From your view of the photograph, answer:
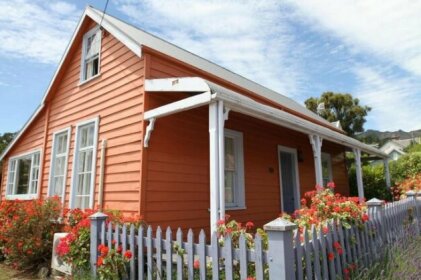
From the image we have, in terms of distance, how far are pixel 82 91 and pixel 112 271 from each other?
5646 mm

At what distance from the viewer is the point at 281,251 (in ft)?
8.64

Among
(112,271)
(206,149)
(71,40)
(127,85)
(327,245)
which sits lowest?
(112,271)

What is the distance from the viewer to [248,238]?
140 inches

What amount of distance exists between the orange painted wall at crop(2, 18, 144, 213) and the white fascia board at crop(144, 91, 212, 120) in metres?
0.46

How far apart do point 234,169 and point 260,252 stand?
5180 mm

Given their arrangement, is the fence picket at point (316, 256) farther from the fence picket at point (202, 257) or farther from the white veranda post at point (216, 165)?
the white veranda post at point (216, 165)

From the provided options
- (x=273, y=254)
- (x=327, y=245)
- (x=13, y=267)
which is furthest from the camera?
(x=13, y=267)

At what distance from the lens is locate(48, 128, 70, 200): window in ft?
28.2

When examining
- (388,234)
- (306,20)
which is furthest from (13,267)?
(306,20)

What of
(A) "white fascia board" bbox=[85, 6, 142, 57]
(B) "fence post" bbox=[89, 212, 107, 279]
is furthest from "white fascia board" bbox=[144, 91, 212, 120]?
(B) "fence post" bbox=[89, 212, 107, 279]

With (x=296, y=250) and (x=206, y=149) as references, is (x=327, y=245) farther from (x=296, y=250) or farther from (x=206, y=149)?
(x=206, y=149)

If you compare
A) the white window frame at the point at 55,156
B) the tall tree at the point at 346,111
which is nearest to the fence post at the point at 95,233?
the white window frame at the point at 55,156

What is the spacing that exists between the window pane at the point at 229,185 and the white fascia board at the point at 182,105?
2.74 metres

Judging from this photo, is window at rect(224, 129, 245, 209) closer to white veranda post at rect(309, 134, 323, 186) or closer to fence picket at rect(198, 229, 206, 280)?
white veranda post at rect(309, 134, 323, 186)
